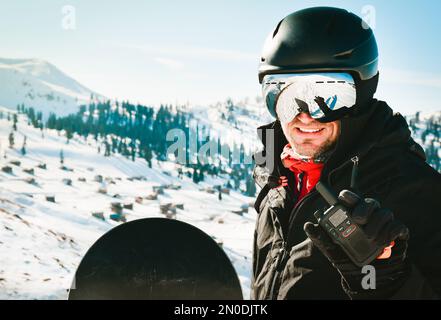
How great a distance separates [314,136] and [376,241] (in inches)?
34.4

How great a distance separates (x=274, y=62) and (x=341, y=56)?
0.42 metres

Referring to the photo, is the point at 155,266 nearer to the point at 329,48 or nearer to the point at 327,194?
the point at 327,194

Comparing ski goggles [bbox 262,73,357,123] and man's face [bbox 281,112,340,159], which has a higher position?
ski goggles [bbox 262,73,357,123]

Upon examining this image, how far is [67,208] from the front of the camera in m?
36.1

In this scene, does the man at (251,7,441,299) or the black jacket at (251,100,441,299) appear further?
the black jacket at (251,100,441,299)

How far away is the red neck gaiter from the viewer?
2.36 metres

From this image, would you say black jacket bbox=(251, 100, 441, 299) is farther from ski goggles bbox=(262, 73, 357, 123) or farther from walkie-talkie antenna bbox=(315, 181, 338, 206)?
walkie-talkie antenna bbox=(315, 181, 338, 206)

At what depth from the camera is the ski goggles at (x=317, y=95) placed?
2287mm

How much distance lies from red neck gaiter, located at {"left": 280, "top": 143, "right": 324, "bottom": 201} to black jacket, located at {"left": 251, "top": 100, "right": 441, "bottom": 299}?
0.08 m

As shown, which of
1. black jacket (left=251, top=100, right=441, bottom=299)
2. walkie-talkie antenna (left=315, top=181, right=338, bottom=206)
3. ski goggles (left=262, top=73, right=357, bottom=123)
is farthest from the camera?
ski goggles (left=262, top=73, right=357, bottom=123)

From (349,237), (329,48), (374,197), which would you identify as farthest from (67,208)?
(349,237)

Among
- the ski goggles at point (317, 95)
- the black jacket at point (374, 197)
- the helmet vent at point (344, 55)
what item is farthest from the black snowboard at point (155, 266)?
the helmet vent at point (344, 55)

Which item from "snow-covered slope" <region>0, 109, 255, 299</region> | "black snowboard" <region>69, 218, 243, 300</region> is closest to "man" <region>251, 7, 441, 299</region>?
"black snowboard" <region>69, 218, 243, 300</region>

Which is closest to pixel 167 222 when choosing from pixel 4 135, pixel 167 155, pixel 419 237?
pixel 419 237
